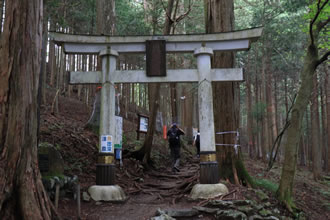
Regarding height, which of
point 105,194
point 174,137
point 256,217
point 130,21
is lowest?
point 256,217

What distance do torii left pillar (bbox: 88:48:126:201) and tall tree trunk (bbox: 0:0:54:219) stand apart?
2.17m

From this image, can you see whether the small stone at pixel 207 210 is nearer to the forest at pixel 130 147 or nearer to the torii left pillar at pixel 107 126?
the forest at pixel 130 147

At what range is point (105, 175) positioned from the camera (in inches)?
261

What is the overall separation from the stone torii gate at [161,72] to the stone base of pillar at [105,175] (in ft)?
0.08

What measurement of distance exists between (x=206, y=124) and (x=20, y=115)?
412 cm

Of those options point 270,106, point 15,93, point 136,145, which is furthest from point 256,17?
point 15,93


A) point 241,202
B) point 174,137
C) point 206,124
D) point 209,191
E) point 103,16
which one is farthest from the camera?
point 103,16

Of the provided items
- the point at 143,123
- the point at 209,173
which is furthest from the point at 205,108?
the point at 143,123

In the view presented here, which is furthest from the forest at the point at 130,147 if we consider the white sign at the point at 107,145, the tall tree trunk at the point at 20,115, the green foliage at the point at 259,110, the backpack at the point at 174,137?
the green foliage at the point at 259,110

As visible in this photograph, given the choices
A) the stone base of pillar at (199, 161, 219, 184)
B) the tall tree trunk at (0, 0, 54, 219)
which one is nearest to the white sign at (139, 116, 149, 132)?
the stone base of pillar at (199, 161, 219, 184)

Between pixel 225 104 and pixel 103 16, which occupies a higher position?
pixel 103 16

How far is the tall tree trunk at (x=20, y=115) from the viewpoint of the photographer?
159 inches

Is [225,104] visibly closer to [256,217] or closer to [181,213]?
[256,217]

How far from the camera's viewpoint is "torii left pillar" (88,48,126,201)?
6539 millimetres
